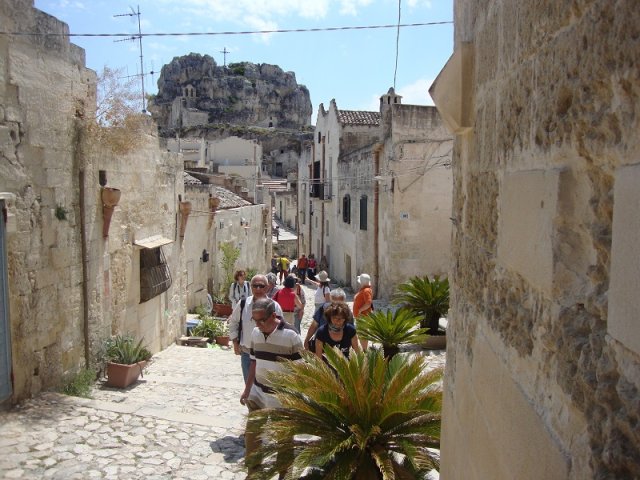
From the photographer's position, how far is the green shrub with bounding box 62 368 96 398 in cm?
700

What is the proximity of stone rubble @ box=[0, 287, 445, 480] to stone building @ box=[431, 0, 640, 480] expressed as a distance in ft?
9.54

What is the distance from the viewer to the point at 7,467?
4984 millimetres

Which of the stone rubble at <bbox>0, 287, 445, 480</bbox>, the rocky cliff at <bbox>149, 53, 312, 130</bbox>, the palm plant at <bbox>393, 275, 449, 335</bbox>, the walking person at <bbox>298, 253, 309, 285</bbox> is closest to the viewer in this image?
the stone rubble at <bbox>0, 287, 445, 480</bbox>

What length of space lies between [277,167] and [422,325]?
52.8 m

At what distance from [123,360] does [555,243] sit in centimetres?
742

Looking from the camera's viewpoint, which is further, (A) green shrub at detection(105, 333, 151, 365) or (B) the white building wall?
(B) the white building wall

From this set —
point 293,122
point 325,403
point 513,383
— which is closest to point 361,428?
point 325,403

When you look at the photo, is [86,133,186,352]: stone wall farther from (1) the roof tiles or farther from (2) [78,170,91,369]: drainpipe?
(1) the roof tiles

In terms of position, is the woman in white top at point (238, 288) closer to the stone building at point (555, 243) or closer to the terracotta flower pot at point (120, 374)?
the terracotta flower pot at point (120, 374)

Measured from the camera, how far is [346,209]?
23891 mm

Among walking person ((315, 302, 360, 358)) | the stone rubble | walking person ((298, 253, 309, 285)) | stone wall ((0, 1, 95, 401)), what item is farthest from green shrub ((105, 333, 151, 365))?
walking person ((298, 253, 309, 285))

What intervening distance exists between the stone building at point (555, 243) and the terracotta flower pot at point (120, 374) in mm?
6078

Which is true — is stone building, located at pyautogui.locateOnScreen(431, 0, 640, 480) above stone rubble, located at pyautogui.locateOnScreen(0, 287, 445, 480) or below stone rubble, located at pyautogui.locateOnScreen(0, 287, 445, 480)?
above

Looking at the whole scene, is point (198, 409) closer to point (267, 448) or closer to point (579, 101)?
point (267, 448)
